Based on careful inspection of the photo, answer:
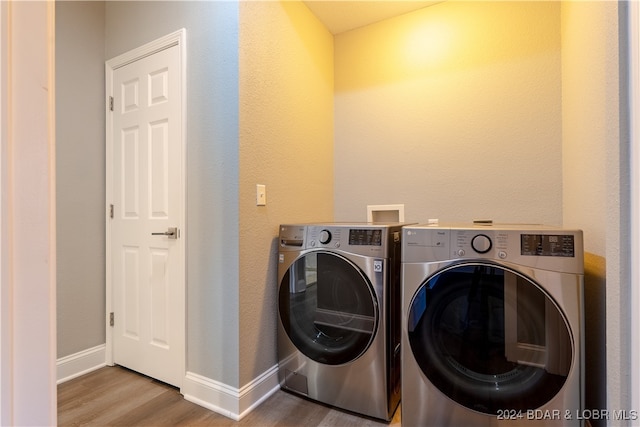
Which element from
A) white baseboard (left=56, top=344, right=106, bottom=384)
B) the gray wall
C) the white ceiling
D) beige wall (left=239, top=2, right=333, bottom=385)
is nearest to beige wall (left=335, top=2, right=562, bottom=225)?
the white ceiling

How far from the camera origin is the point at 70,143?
194cm

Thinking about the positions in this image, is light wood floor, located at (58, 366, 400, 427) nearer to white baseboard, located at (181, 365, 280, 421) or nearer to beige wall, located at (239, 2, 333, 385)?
white baseboard, located at (181, 365, 280, 421)

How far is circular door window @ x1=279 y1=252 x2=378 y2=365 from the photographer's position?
1491mm

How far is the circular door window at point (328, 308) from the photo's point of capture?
1491 millimetres

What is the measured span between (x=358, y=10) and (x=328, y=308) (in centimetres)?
210

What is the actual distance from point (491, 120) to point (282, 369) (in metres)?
2.04

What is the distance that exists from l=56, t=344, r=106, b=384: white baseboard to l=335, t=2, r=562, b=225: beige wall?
6.42 ft

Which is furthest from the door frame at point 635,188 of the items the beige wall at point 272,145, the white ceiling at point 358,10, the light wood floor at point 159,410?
the white ceiling at point 358,10

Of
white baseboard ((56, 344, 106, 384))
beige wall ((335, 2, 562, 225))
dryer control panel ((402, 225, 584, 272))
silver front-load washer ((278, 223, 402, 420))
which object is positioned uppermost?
beige wall ((335, 2, 562, 225))

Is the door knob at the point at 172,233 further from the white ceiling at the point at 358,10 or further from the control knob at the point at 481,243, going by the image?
the white ceiling at the point at 358,10

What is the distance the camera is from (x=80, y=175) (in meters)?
1.99

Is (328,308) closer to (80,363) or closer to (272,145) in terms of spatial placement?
(272,145)

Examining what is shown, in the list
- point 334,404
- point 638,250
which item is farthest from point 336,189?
point 638,250

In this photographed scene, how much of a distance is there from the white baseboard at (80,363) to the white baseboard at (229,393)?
31.0 inches
